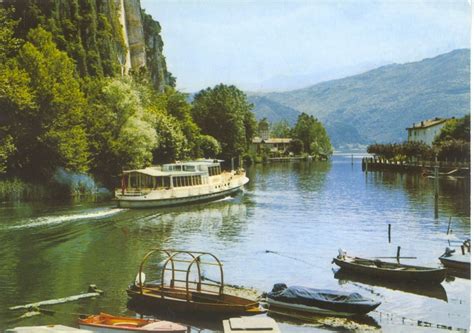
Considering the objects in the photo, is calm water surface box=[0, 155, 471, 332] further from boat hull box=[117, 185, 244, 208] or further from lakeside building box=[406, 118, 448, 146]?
lakeside building box=[406, 118, 448, 146]

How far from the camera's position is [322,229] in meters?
28.3

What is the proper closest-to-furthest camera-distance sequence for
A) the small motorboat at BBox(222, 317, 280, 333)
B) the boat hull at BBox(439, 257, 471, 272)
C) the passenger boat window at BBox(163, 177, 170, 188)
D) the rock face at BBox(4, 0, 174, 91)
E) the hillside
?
the small motorboat at BBox(222, 317, 280, 333) < the boat hull at BBox(439, 257, 471, 272) < the passenger boat window at BBox(163, 177, 170, 188) < the rock face at BBox(4, 0, 174, 91) < the hillside

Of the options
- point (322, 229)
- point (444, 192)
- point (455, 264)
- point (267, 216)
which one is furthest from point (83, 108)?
point (455, 264)

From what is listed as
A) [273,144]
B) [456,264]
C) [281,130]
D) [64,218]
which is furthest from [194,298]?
[281,130]

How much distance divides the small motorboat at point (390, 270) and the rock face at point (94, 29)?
34764 millimetres

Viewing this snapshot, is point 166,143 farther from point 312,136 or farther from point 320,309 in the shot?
point 312,136

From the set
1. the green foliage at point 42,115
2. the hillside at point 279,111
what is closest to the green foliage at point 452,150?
the green foliage at point 42,115

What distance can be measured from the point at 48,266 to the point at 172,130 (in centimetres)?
2790

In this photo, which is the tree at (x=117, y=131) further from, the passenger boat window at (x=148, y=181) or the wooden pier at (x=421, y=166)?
the wooden pier at (x=421, y=166)

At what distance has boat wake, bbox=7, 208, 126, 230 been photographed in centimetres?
2858

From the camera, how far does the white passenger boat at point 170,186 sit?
3603 cm

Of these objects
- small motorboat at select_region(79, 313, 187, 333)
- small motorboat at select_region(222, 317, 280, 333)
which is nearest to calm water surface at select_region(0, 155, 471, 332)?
small motorboat at select_region(79, 313, 187, 333)

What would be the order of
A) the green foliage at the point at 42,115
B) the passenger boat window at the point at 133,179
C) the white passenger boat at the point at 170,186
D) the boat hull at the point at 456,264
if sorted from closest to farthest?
the boat hull at the point at 456,264
the green foliage at the point at 42,115
the white passenger boat at the point at 170,186
the passenger boat window at the point at 133,179

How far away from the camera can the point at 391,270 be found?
1992cm
